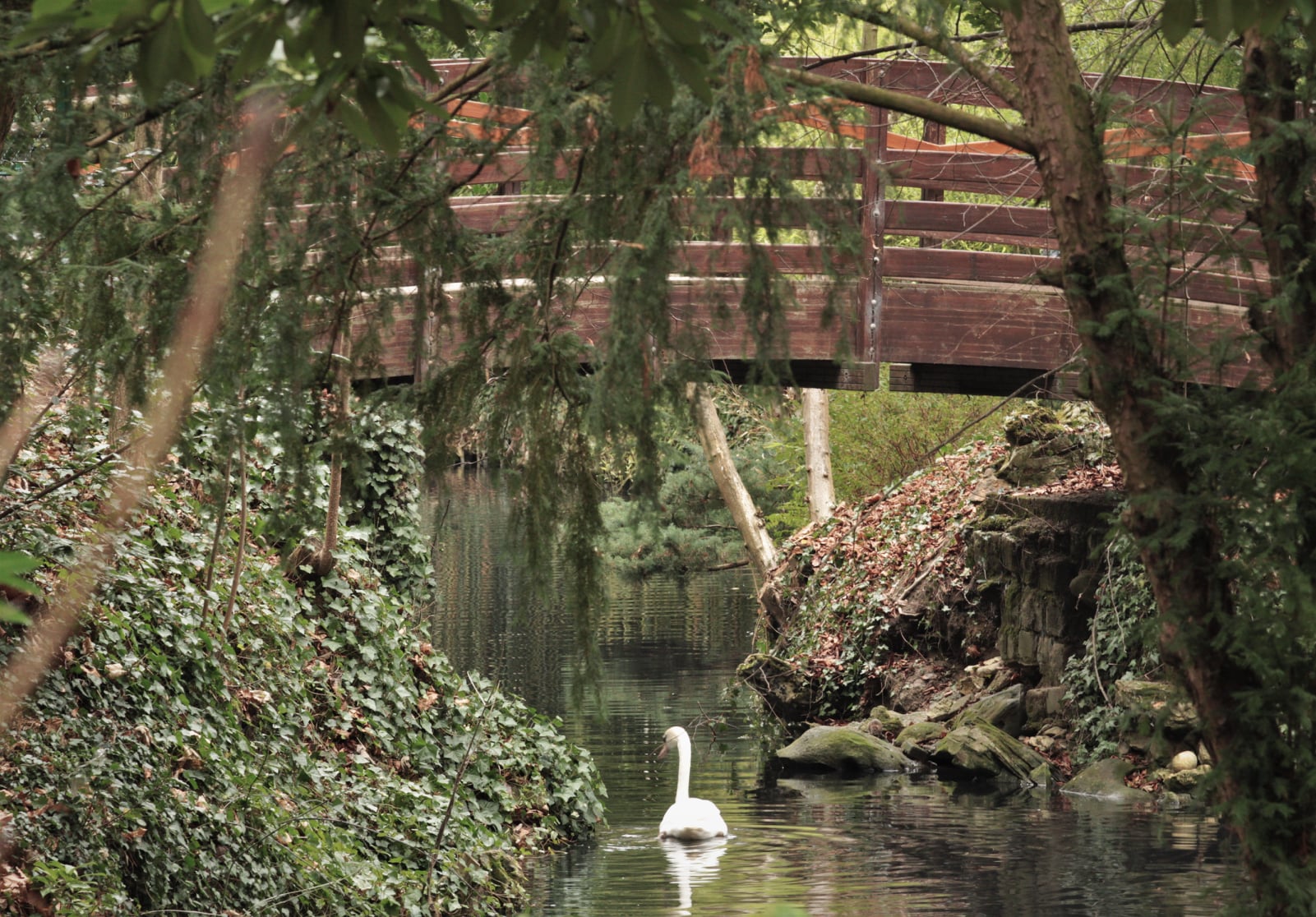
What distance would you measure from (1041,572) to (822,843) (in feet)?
17.1

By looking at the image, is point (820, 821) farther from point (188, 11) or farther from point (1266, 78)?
point (188, 11)

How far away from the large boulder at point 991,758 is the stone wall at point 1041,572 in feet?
3.58

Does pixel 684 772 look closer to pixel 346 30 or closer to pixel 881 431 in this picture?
pixel 346 30

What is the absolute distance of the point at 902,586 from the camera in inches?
714

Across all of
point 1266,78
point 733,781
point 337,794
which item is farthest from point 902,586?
point 1266,78

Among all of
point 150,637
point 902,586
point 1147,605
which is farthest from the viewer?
point 902,586

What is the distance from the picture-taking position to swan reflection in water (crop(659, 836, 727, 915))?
10.4 meters

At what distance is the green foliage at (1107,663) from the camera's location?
45.4 feet

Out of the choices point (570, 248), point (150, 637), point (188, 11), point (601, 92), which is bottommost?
point (150, 637)

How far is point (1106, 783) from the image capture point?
13.6 m

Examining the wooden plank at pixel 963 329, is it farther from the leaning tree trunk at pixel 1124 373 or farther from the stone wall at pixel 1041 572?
the leaning tree trunk at pixel 1124 373

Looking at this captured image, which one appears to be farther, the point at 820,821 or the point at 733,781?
the point at 733,781

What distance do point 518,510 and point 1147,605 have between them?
987 cm

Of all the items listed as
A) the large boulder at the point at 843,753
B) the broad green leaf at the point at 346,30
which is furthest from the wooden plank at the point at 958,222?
the broad green leaf at the point at 346,30
